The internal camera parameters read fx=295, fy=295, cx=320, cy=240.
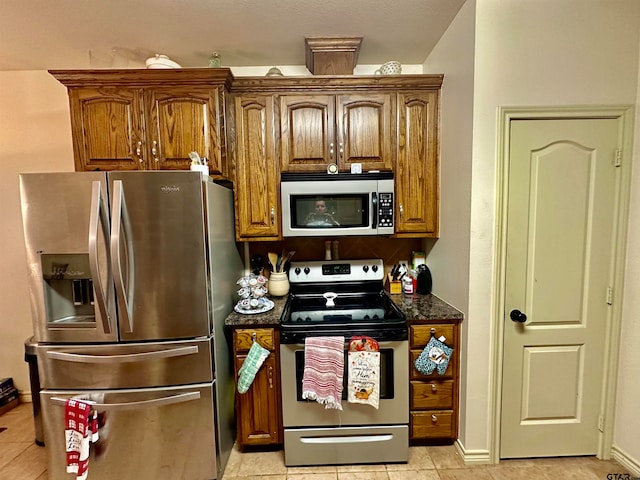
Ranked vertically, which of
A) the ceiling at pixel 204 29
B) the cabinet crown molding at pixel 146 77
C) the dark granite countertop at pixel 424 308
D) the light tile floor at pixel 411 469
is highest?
the ceiling at pixel 204 29

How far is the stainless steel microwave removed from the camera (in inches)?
80.4

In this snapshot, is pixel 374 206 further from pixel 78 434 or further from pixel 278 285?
pixel 78 434

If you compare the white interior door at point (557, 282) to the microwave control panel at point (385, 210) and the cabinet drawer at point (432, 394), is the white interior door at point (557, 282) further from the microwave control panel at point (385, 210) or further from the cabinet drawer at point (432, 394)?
the microwave control panel at point (385, 210)

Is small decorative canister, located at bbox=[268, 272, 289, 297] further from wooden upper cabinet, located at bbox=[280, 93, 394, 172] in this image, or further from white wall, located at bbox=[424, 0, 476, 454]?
white wall, located at bbox=[424, 0, 476, 454]

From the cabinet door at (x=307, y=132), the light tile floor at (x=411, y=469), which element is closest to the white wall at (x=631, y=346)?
the light tile floor at (x=411, y=469)

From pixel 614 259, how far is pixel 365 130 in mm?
1716

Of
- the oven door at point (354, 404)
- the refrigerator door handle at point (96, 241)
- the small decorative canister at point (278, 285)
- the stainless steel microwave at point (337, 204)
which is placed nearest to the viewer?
the refrigerator door handle at point (96, 241)

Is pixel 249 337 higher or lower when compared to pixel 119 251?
lower

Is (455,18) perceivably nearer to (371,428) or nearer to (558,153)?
(558,153)

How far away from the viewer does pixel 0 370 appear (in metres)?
2.49

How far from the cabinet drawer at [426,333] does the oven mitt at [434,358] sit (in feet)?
0.13

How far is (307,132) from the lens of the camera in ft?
6.93

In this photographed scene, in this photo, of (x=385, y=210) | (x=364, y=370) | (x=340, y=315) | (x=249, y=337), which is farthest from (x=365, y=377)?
(x=385, y=210)

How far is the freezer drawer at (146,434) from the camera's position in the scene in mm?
1602
